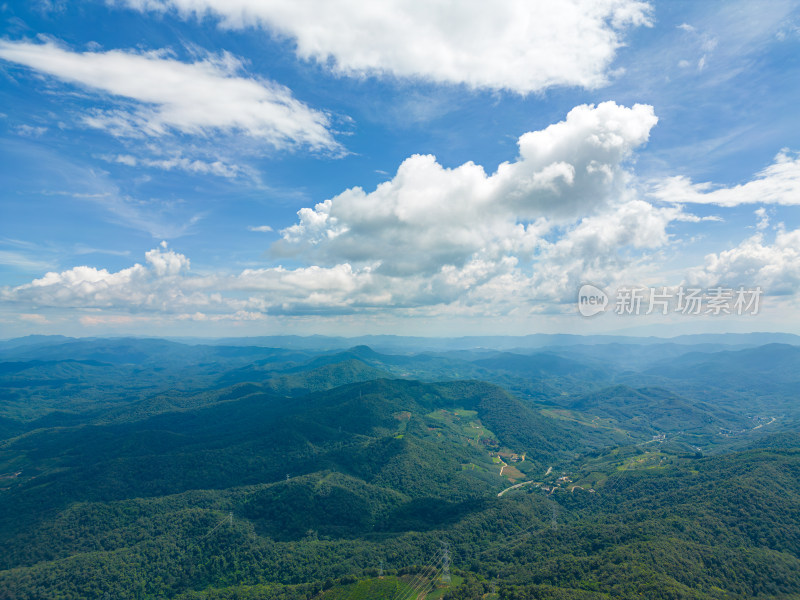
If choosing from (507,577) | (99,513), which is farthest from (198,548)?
(507,577)

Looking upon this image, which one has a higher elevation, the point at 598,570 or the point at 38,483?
the point at 598,570

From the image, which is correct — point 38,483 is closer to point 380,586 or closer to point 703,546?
point 380,586

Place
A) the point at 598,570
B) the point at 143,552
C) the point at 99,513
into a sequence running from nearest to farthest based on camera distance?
the point at 598,570, the point at 143,552, the point at 99,513

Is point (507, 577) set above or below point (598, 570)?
below

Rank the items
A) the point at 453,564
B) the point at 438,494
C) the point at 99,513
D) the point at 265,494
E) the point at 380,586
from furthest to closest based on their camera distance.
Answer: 1. the point at 438,494
2. the point at 265,494
3. the point at 99,513
4. the point at 453,564
5. the point at 380,586

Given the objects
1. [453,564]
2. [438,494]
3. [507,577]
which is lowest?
[438,494]

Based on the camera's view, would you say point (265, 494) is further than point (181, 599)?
Yes

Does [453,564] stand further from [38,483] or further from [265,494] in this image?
[38,483]

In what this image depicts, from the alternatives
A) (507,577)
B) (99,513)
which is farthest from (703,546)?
(99,513)

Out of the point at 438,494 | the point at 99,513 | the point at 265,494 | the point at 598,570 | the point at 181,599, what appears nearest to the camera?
the point at 598,570
